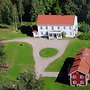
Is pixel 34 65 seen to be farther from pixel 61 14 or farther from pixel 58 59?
pixel 61 14

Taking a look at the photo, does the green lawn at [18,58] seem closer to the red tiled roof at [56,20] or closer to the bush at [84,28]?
the red tiled roof at [56,20]

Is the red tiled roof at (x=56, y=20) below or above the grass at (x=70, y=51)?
above

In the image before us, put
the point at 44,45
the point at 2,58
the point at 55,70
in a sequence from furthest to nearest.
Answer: the point at 44,45 < the point at 2,58 < the point at 55,70

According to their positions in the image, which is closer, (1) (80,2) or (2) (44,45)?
(2) (44,45)

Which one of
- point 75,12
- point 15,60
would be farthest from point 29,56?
point 75,12

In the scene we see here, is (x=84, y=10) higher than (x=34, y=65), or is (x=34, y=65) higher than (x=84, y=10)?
(x=84, y=10)

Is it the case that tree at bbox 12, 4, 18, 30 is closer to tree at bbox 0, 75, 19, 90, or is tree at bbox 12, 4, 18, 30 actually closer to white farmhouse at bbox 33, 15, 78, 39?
white farmhouse at bbox 33, 15, 78, 39

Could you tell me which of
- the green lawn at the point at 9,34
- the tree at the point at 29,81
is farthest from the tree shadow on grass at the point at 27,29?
the tree at the point at 29,81
